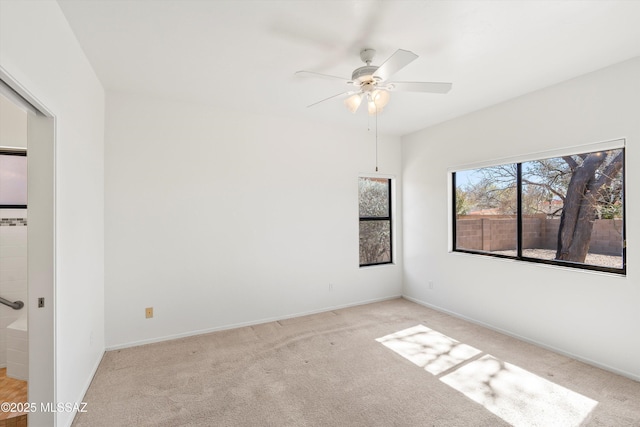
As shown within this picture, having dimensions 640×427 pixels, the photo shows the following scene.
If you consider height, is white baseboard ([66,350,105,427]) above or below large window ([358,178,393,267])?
below

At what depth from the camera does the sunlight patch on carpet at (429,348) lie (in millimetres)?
2734

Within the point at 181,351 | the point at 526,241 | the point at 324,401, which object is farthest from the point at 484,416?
the point at 181,351

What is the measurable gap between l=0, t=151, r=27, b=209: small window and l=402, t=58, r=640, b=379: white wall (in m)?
4.70

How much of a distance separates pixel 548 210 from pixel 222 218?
363cm

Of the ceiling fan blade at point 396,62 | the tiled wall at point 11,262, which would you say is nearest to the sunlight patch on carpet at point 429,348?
the ceiling fan blade at point 396,62

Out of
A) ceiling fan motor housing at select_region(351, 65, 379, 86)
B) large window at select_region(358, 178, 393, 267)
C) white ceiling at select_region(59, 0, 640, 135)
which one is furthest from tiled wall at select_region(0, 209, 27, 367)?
large window at select_region(358, 178, 393, 267)

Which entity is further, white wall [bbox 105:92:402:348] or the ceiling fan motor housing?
white wall [bbox 105:92:402:348]

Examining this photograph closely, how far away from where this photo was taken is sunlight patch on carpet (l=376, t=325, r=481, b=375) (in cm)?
273

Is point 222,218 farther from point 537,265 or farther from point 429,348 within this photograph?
point 537,265

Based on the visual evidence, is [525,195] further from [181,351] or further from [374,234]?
[181,351]

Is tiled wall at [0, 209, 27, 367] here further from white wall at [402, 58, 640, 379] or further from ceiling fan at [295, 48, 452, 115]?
white wall at [402, 58, 640, 379]

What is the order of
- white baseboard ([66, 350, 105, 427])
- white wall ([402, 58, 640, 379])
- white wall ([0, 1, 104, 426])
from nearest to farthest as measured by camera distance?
white wall ([0, 1, 104, 426]) < white baseboard ([66, 350, 105, 427]) < white wall ([402, 58, 640, 379])

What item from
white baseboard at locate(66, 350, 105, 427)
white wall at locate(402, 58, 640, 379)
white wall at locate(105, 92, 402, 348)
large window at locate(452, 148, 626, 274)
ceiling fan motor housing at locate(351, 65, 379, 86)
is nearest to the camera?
white baseboard at locate(66, 350, 105, 427)

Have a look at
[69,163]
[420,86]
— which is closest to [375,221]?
[420,86]
